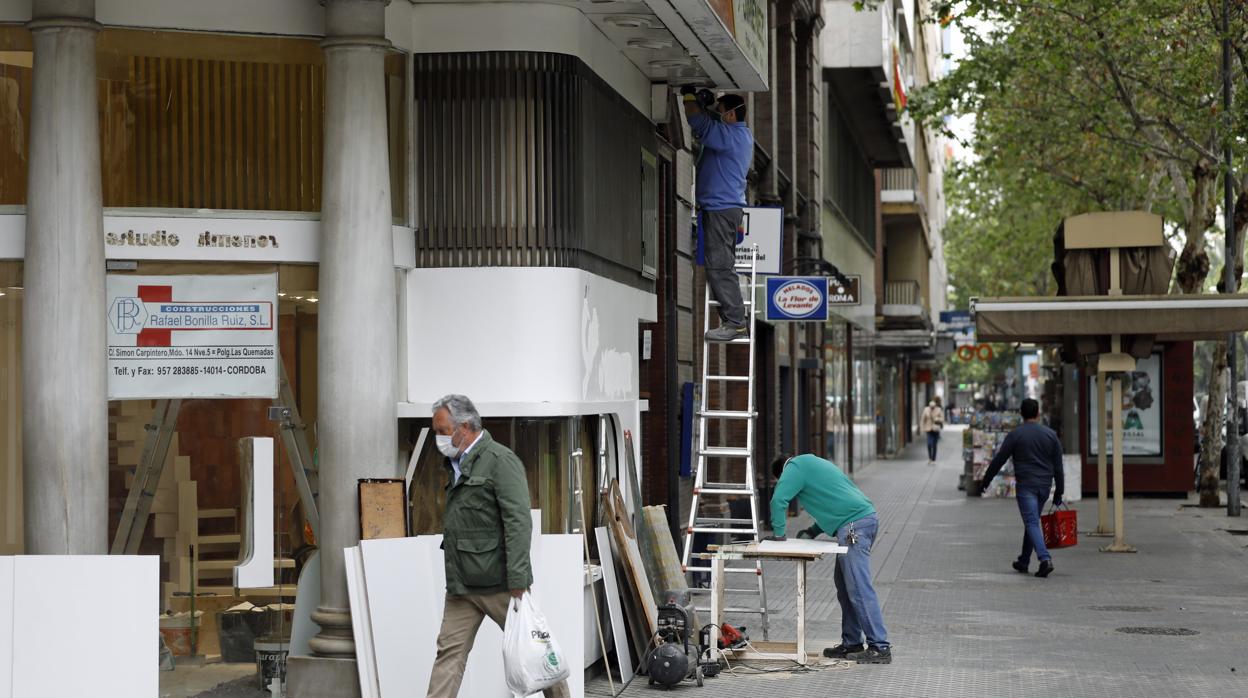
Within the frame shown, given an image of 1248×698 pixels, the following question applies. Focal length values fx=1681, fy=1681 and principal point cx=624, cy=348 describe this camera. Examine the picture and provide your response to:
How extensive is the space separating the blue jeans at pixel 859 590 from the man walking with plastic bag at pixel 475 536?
3825 mm

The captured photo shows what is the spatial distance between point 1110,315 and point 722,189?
26.5 ft

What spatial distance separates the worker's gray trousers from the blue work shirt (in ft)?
0.29

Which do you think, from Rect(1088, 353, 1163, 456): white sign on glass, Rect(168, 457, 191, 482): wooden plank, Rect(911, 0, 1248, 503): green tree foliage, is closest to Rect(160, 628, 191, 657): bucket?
Rect(168, 457, 191, 482): wooden plank

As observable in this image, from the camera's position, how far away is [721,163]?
12758 millimetres

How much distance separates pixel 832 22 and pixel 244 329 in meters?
21.4

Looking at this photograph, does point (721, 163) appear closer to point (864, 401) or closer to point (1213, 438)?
point (1213, 438)

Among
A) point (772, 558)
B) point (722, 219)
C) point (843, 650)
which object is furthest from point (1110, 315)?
point (772, 558)

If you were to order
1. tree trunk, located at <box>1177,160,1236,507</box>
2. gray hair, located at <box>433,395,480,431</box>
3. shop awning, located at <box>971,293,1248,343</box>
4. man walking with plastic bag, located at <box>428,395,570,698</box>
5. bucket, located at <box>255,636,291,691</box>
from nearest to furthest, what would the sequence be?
man walking with plastic bag, located at <box>428,395,570,698</box>, gray hair, located at <box>433,395,480,431</box>, bucket, located at <box>255,636,291,691</box>, shop awning, located at <box>971,293,1248,343</box>, tree trunk, located at <box>1177,160,1236,507</box>

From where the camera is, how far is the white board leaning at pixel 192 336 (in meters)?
9.39

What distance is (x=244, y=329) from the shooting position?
9641 mm

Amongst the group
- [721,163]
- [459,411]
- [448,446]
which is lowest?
[448,446]

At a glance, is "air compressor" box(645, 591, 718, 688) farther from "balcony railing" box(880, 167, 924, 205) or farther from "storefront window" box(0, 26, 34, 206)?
"balcony railing" box(880, 167, 924, 205)

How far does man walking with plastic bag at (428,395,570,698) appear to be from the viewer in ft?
26.7

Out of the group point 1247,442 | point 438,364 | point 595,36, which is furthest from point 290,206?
point 1247,442
